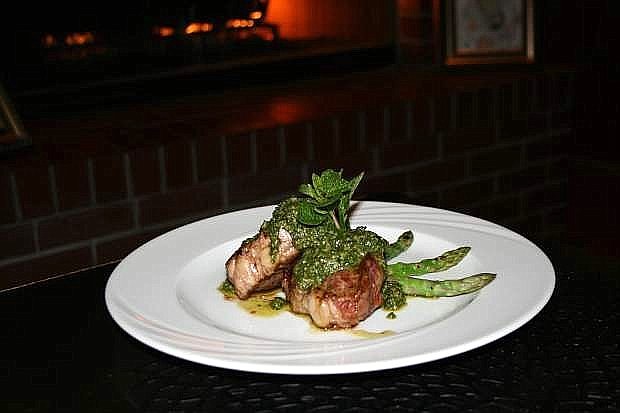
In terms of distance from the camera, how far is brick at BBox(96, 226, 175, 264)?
2.26 m

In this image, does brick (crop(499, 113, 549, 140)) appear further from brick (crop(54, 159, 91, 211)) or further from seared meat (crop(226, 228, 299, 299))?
seared meat (crop(226, 228, 299, 299))

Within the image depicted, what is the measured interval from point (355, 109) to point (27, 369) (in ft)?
5.74

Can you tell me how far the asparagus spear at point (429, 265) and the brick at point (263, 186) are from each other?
1344mm

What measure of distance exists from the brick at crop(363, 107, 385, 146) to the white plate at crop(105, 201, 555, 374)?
4.18 ft

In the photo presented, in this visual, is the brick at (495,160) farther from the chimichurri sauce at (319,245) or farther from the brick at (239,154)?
the chimichurri sauce at (319,245)

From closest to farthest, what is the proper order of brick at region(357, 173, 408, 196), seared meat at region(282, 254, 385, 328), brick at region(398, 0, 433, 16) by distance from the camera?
seared meat at region(282, 254, 385, 328) < brick at region(357, 173, 408, 196) < brick at region(398, 0, 433, 16)

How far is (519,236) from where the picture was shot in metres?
1.12

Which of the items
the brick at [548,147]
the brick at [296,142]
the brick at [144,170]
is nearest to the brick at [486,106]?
the brick at [548,147]

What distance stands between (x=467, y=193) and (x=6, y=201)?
56.3 inches

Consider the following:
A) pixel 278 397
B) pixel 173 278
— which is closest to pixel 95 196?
pixel 173 278

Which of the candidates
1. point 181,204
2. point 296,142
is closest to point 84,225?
point 181,204

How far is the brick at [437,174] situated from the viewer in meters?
2.73

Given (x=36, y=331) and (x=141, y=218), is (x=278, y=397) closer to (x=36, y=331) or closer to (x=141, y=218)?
(x=36, y=331)

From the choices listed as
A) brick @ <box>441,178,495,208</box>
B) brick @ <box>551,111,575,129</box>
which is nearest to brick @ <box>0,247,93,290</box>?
brick @ <box>441,178,495,208</box>
